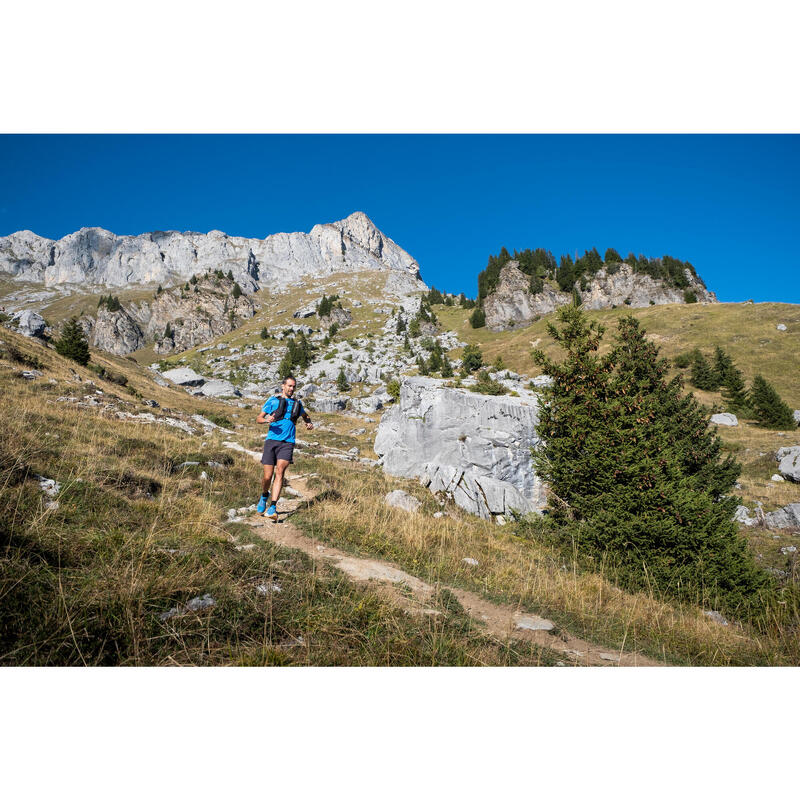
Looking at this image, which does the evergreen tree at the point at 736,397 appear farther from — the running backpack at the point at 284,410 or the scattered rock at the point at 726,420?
the running backpack at the point at 284,410

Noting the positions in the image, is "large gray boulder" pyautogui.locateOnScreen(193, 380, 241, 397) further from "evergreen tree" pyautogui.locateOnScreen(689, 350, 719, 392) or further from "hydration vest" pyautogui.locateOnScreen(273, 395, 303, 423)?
"evergreen tree" pyautogui.locateOnScreen(689, 350, 719, 392)

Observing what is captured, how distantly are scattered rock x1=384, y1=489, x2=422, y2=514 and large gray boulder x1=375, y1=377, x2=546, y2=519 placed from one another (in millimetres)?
1945

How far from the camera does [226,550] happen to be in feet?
16.6

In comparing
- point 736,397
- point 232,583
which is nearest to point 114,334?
point 232,583

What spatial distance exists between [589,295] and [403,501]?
366 ft

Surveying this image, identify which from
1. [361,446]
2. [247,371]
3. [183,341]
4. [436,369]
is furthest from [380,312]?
[361,446]

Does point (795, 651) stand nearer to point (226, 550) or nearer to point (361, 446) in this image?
point (226, 550)

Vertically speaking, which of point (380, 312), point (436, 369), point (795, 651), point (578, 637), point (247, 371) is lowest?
point (578, 637)

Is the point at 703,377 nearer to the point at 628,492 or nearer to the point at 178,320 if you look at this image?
the point at 628,492

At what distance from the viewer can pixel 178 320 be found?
135 meters

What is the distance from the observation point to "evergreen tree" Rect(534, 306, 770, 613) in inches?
272

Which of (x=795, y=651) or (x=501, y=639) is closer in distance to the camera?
(x=501, y=639)

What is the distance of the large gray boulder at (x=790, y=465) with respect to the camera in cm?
1975

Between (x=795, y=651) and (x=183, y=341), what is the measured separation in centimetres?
15385
